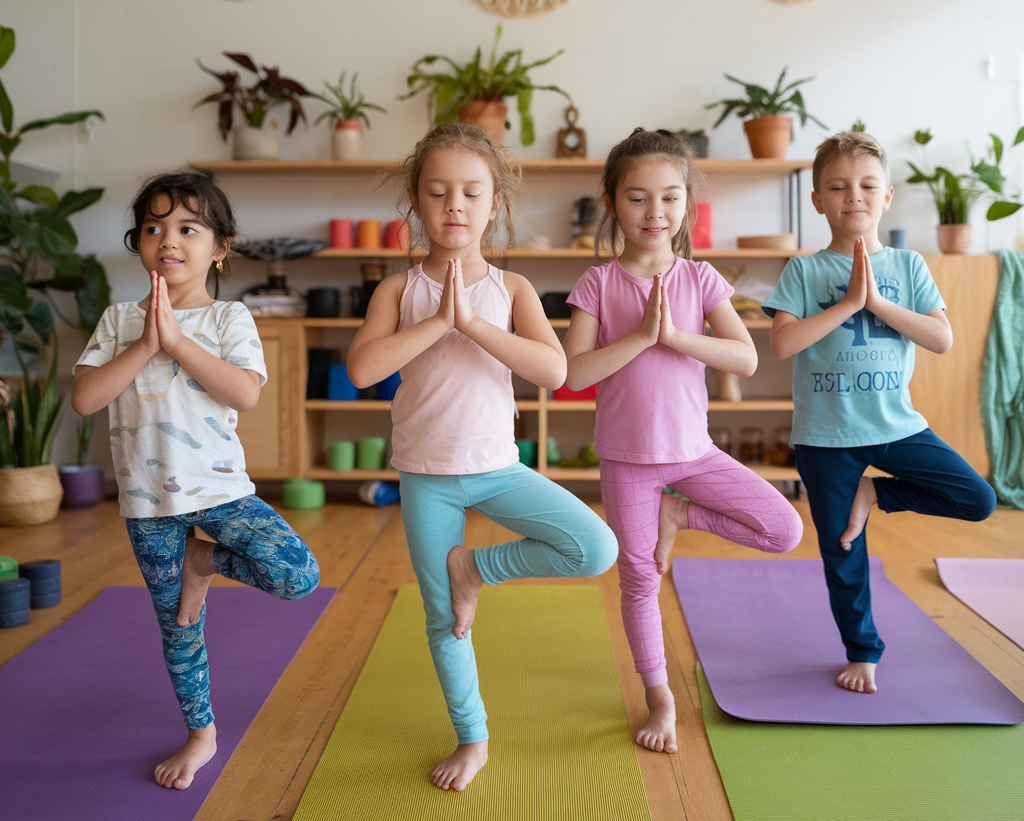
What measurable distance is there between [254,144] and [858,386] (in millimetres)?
3214

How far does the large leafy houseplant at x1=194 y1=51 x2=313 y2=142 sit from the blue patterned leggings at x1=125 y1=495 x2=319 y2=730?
303 cm

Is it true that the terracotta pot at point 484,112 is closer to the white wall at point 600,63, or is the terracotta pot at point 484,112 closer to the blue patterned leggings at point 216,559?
the white wall at point 600,63

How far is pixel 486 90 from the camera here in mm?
3922

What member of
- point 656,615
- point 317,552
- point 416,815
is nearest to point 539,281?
point 317,552

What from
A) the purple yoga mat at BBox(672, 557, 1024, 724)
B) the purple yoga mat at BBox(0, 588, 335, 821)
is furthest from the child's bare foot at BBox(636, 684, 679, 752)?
the purple yoga mat at BBox(0, 588, 335, 821)

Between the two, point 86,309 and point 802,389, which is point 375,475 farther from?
point 802,389

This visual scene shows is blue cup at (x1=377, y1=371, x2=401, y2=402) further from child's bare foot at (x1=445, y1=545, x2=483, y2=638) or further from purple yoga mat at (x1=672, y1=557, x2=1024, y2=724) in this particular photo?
child's bare foot at (x1=445, y1=545, x2=483, y2=638)

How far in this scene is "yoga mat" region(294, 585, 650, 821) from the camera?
4.68 feet

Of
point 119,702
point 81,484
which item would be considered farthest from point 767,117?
point 81,484

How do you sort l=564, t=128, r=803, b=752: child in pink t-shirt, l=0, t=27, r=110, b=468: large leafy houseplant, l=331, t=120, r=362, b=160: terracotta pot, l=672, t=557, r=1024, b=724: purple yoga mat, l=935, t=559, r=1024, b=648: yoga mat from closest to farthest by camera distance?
1. l=564, t=128, r=803, b=752: child in pink t-shirt
2. l=672, t=557, r=1024, b=724: purple yoga mat
3. l=935, t=559, r=1024, b=648: yoga mat
4. l=0, t=27, r=110, b=468: large leafy houseplant
5. l=331, t=120, r=362, b=160: terracotta pot

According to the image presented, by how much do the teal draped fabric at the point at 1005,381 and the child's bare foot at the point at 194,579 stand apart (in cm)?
359

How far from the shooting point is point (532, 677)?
1960 millimetres

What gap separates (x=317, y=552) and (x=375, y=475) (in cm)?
96

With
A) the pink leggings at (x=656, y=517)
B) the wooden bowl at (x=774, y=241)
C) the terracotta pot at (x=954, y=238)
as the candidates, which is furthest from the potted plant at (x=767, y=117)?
the pink leggings at (x=656, y=517)
